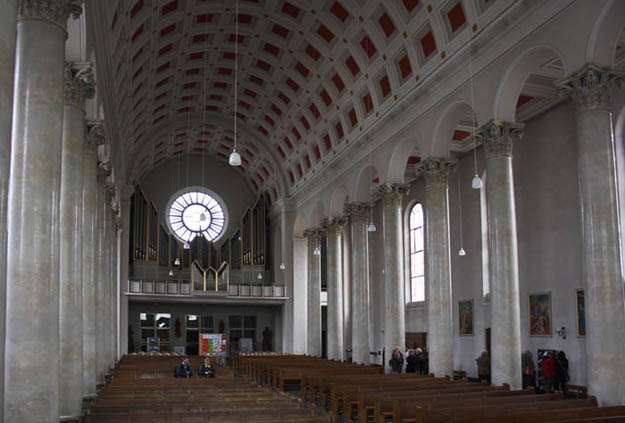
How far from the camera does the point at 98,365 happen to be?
58.6 feet

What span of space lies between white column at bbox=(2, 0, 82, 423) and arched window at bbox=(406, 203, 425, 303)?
73.9ft

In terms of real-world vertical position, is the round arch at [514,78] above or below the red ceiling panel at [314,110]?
below

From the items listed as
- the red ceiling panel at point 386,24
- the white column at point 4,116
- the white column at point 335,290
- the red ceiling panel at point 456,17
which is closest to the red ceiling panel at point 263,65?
the white column at point 335,290

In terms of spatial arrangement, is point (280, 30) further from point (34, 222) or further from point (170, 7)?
point (34, 222)

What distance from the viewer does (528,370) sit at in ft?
63.5

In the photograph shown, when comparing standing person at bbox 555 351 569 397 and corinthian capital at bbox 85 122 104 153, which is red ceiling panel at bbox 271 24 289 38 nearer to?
corinthian capital at bbox 85 122 104 153

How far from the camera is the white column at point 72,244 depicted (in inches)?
448

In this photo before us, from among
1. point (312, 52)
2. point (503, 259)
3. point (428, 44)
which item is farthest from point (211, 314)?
point (503, 259)

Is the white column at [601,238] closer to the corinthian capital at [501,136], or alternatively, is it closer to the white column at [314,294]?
the corinthian capital at [501,136]

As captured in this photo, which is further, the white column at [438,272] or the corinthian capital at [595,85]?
the white column at [438,272]

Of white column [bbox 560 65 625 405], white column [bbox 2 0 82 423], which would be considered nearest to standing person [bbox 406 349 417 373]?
white column [bbox 560 65 625 405]

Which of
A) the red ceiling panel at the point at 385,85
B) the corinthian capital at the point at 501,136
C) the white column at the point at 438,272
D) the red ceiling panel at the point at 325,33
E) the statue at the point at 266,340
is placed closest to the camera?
the corinthian capital at the point at 501,136

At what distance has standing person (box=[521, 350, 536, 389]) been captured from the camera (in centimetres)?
1953

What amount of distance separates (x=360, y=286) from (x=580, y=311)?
918cm
